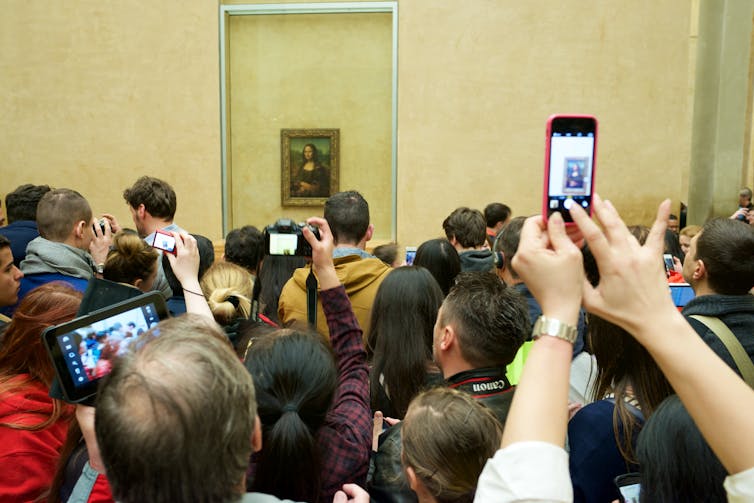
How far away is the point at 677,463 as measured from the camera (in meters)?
1.51

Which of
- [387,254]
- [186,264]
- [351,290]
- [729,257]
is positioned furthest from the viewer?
[387,254]

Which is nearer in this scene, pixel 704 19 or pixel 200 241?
pixel 200 241

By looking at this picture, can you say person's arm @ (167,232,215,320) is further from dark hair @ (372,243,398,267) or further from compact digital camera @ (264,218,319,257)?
dark hair @ (372,243,398,267)

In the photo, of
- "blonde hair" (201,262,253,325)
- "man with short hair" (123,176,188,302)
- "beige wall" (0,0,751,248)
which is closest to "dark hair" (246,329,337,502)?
"blonde hair" (201,262,253,325)

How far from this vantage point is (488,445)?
1880 millimetres

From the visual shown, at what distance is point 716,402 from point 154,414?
978 millimetres

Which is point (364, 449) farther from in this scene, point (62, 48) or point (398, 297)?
point (62, 48)

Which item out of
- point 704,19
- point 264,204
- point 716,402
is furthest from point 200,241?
point 704,19

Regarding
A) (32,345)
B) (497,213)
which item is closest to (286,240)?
(32,345)

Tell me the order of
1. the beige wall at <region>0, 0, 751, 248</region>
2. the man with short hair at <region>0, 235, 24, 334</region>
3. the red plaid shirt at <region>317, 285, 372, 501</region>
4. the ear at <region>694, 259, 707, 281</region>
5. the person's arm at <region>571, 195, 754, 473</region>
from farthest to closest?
the beige wall at <region>0, 0, 751, 248</region>
the man with short hair at <region>0, 235, 24, 334</region>
the ear at <region>694, 259, 707, 281</region>
the red plaid shirt at <region>317, 285, 372, 501</region>
the person's arm at <region>571, 195, 754, 473</region>

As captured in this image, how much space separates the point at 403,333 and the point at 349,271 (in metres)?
0.93

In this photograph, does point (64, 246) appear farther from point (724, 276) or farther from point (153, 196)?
point (724, 276)

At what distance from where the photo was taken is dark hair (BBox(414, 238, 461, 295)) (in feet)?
14.8

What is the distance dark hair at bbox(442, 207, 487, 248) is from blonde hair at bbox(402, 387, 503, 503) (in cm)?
402
